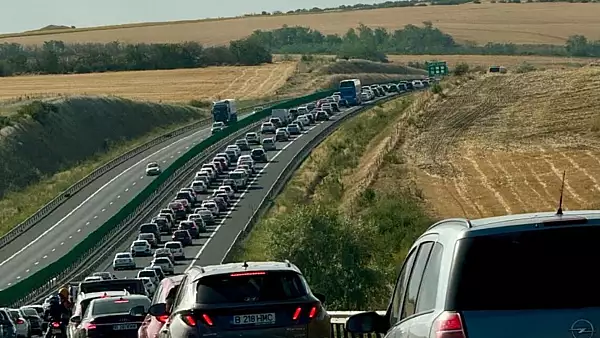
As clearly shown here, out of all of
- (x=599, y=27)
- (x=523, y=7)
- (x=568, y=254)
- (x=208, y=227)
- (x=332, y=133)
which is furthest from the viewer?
(x=523, y=7)

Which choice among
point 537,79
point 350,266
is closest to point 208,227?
point 537,79

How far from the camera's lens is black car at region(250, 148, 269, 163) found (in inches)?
3680

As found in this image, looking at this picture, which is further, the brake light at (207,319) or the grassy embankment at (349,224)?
the grassy embankment at (349,224)

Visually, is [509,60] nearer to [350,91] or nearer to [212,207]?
[350,91]

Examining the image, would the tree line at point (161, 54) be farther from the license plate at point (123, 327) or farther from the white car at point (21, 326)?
the license plate at point (123, 327)

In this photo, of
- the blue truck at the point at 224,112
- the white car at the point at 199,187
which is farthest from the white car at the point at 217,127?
the white car at the point at 199,187

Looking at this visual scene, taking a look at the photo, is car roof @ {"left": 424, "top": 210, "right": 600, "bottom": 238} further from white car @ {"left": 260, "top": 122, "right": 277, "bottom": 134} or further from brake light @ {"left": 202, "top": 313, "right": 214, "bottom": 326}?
white car @ {"left": 260, "top": 122, "right": 277, "bottom": 134}

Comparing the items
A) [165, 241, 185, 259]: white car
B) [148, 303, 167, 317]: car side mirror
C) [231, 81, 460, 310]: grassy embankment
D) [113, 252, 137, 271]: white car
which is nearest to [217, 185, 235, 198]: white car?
[231, 81, 460, 310]: grassy embankment

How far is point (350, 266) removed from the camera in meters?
33.9

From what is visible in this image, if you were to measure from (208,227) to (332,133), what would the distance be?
29.9 m

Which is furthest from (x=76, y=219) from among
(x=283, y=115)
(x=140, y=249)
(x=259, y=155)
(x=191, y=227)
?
(x=283, y=115)

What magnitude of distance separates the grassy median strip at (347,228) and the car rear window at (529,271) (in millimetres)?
21572

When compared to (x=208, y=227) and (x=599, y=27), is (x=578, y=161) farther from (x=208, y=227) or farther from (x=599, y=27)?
(x=599, y=27)

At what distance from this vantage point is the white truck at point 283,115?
11589 centimetres
